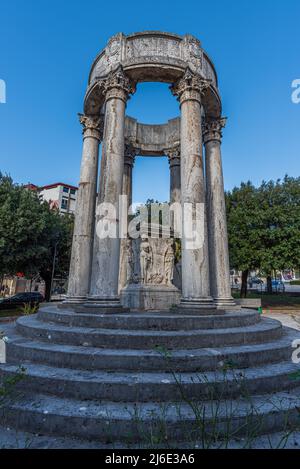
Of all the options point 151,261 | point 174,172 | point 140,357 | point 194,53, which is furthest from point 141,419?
point 174,172

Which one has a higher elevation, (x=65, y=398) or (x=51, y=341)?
(x=51, y=341)

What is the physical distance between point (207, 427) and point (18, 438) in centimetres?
227

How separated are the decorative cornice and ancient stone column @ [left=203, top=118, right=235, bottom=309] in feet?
11.6

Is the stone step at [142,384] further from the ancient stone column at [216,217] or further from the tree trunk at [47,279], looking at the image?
the tree trunk at [47,279]

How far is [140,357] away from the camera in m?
4.24

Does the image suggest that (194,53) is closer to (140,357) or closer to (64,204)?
(140,357)

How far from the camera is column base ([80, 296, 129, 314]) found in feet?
20.8

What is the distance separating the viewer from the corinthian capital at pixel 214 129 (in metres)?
9.97

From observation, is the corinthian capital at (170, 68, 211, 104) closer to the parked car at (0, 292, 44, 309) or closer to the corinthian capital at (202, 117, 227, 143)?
the corinthian capital at (202, 117, 227, 143)

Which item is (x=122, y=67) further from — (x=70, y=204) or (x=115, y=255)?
(x=70, y=204)

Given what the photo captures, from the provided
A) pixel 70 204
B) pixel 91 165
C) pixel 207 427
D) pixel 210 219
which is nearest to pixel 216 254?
pixel 210 219

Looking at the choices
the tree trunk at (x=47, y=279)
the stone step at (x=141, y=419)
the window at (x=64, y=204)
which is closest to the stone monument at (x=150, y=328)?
the stone step at (x=141, y=419)

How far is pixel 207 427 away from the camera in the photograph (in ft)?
10.4

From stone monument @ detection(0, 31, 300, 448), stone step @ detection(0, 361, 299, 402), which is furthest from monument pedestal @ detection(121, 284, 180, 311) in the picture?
stone step @ detection(0, 361, 299, 402)
